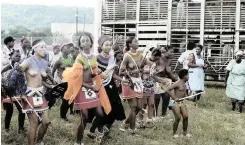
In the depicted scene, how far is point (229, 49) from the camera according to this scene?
15789 mm

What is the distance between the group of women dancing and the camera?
581cm

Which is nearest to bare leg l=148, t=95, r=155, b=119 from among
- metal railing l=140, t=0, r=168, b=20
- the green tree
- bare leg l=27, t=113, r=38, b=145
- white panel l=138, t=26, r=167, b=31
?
bare leg l=27, t=113, r=38, b=145

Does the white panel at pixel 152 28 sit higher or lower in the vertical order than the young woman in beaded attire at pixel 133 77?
higher

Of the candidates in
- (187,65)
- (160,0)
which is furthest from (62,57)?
(160,0)

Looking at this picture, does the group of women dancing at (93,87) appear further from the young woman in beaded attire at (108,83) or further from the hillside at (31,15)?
the hillside at (31,15)

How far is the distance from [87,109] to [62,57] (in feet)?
9.82

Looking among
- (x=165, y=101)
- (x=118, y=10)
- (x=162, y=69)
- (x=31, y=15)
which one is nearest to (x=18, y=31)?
(x=31, y=15)

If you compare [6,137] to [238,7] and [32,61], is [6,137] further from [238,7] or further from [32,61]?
[238,7]

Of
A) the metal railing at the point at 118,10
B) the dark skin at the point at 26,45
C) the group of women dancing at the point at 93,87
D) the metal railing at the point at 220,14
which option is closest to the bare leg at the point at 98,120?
the group of women dancing at the point at 93,87

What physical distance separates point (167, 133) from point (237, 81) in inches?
155

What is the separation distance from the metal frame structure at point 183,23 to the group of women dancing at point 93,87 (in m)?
7.38

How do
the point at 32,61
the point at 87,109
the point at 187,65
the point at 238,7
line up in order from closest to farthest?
the point at 32,61 < the point at 87,109 < the point at 187,65 < the point at 238,7

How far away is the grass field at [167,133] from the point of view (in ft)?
22.4

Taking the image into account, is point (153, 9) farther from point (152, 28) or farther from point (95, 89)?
point (95, 89)
